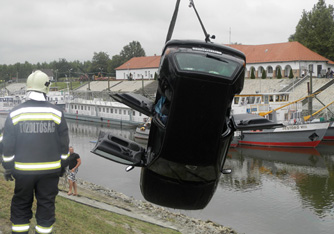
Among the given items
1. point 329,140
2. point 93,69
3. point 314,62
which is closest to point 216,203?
point 329,140

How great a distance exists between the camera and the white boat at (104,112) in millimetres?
51781

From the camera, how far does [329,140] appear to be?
38.5 m

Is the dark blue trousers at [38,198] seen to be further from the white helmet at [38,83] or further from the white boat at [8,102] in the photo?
the white boat at [8,102]

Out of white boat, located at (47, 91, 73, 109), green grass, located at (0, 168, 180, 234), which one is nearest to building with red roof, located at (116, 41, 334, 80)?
white boat, located at (47, 91, 73, 109)

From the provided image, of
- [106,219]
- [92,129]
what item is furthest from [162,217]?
[92,129]

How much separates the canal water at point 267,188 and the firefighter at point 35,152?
13.5 m

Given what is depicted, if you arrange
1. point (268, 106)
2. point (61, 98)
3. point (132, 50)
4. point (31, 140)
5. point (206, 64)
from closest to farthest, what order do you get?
1. point (206, 64)
2. point (31, 140)
3. point (268, 106)
4. point (61, 98)
5. point (132, 50)

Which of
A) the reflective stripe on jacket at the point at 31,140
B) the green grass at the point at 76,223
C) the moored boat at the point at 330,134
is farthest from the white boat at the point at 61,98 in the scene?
the reflective stripe on jacket at the point at 31,140

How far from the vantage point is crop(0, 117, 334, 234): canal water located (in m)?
18.0

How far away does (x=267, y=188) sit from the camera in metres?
23.6

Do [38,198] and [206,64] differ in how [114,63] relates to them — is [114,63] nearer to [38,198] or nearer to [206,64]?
[38,198]

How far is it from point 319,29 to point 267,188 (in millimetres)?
52968

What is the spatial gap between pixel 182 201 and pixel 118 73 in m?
94.4

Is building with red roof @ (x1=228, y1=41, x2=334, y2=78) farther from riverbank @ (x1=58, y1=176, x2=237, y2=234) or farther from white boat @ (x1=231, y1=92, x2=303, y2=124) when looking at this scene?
riverbank @ (x1=58, y1=176, x2=237, y2=234)
